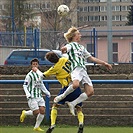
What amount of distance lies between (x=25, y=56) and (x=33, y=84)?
35.2 feet

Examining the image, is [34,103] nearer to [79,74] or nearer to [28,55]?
[79,74]

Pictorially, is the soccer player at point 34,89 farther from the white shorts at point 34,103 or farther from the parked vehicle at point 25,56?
the parked vehicle at point 25,56

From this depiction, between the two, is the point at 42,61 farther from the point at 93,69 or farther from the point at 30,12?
the point at 30,12

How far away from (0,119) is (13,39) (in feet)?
39.2

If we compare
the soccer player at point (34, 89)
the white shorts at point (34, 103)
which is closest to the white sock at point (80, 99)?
the soccer player at point (34, 89)

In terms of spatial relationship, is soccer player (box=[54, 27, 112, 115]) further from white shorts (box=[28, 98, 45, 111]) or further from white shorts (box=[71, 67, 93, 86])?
white shorts (box=[28, 98, 45, 111])

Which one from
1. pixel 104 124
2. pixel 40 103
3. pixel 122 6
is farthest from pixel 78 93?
pixel 122 6

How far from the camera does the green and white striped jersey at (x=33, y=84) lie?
14648 millimetres

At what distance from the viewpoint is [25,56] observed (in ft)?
83.3

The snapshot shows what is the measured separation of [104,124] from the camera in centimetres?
1692

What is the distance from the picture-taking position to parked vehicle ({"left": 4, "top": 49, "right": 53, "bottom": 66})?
24.4 metres

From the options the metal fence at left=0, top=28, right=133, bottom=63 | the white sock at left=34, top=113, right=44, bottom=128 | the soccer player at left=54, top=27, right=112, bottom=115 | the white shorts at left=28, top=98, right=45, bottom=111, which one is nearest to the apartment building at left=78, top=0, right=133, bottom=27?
the metal fence at left=0, top=28, right=133, bottom=63

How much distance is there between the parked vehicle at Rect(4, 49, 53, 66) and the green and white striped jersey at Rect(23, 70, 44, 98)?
8363 millimetres

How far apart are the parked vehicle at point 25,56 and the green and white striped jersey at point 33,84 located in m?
8.36
